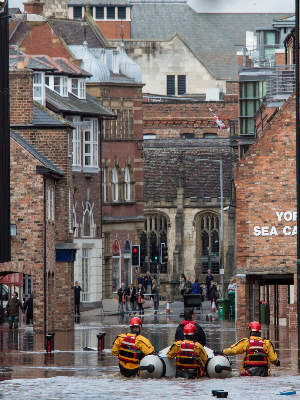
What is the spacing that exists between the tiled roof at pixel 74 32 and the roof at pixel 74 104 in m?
12.2

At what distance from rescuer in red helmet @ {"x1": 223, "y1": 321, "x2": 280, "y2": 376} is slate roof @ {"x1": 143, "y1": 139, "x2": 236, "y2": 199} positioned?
5948 cm

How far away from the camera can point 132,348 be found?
67.7 feet

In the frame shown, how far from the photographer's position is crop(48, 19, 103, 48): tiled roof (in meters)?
69.1

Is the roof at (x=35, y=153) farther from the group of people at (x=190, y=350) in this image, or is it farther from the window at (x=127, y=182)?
the window at (x=127, y=182)

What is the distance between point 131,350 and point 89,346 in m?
11.0

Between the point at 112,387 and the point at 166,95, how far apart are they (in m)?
85.2

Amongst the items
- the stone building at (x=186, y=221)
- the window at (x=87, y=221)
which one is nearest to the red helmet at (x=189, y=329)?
the window at (x=87, y=221)

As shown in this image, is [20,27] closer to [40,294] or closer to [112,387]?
[40,294]

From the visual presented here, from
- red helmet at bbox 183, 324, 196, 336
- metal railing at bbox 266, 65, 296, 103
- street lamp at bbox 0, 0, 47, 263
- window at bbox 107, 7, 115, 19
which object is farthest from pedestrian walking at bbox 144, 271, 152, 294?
window at bbox 107, 7, 115, 19

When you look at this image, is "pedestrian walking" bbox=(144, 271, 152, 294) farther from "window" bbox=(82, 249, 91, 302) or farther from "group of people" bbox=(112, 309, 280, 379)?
"group of people" bbox=(112, 309, 280, 379)

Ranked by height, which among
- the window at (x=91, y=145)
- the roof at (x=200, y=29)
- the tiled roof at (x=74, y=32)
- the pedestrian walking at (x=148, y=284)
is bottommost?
the pedestrian walking at (x=148, y=284)

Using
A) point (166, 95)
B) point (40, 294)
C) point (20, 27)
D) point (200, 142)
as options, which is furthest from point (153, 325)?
point (166, 95)

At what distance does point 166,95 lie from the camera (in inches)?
4077

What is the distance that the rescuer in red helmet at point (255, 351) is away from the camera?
804 inches
